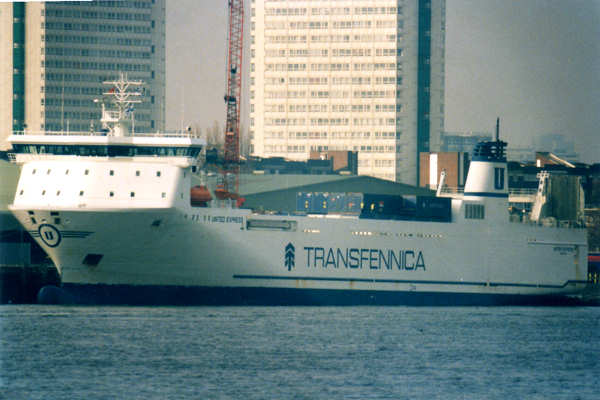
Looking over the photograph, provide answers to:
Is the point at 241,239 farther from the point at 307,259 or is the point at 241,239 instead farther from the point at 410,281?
the point at 410,281

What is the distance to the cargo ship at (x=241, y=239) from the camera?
122 feet

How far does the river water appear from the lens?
27016 millimetres

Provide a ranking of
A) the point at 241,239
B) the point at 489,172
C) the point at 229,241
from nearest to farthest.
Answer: the point at 229,241, the point at 241,239, the point at 489,172

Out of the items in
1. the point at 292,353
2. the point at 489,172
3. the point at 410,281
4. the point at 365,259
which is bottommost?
the point at 292,353

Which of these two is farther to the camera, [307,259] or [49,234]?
[307,259]

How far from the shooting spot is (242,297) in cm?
3928

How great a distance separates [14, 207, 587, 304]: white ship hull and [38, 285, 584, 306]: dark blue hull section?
0.04 meters

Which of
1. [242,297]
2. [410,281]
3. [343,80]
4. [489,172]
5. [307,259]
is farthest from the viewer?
[343,80]

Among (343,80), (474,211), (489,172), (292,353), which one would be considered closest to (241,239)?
(292,353)

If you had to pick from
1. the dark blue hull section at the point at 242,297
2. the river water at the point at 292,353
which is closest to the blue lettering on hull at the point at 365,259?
the dark blue hull section at the point at 242,297

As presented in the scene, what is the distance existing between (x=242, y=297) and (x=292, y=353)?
8.40m

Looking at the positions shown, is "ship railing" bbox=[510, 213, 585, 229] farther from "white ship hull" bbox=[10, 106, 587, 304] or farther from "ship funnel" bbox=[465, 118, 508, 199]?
"ship funnel" bbox=[465, 118, 508, 199]

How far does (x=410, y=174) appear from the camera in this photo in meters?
80.3

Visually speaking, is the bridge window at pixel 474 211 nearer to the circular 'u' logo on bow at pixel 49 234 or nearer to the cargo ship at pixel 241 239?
the cargo ship at pixel 241 239
